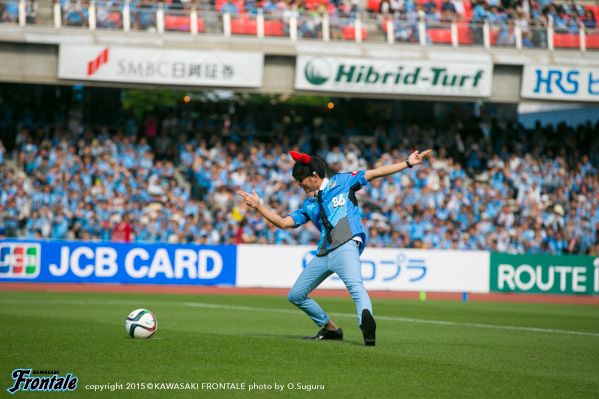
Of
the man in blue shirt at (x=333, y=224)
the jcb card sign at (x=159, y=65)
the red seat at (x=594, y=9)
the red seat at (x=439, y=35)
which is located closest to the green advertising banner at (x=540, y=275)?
the red seat at (x=439, y=35)

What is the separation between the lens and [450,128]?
1196 inches

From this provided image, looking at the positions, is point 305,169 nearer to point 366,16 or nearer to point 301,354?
point 301,354

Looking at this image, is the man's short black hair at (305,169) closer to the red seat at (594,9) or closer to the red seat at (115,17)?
the red seat at (115,17)

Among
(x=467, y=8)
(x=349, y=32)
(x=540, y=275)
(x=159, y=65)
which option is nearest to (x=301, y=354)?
(x=540, y=275)

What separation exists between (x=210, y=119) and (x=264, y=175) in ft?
12.0

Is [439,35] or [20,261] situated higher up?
[439,35]

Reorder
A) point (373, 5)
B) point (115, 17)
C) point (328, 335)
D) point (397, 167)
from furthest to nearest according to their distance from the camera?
point (373, 5) < point (115, 17) < point (328, 335) < point (397, 167)

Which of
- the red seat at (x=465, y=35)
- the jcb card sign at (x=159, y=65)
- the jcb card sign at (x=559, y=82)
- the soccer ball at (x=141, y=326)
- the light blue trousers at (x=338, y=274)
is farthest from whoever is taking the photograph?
the jcb card sign at (x=559, y=82)

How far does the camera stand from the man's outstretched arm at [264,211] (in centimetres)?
865

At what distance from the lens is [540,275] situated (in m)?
23.8

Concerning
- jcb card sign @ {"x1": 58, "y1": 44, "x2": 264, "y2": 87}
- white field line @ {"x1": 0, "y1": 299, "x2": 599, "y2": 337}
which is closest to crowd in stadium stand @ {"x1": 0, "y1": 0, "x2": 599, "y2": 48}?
jcb card sign @ {"x1": 58, "y1": 44, "x2": 264, "y2": 87}

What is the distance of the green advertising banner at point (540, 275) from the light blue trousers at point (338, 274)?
15520 mm

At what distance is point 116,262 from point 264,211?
14.4m

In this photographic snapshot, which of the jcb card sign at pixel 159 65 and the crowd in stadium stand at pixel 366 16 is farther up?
the crowd in stadium stand at pixel 366 16
